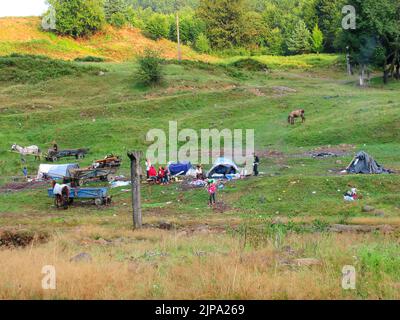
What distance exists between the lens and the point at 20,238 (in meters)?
15.1

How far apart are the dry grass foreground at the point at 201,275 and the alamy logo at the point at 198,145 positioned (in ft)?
63.4

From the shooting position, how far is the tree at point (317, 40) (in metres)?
88.6

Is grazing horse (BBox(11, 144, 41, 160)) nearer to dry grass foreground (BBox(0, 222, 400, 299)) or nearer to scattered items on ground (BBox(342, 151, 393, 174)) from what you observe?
scattered items on ground (BBox(342, 151, 393, 174))

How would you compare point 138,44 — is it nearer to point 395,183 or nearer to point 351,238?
point 395,183

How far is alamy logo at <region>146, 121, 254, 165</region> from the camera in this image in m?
31.8

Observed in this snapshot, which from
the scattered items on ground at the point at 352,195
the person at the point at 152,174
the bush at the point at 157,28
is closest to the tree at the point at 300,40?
the bush at the point at 157,28

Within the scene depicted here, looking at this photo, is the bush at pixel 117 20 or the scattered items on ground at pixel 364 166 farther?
the bush at pixel 117 20

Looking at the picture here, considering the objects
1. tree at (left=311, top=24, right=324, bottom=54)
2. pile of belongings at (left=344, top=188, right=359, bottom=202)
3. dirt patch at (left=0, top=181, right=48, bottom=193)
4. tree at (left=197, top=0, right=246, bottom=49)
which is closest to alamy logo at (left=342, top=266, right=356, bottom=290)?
pile of belongings at (left=344, top=188, right=359, bottom=202)

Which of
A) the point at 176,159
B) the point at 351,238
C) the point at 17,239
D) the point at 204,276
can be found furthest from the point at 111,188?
the point at 204,276

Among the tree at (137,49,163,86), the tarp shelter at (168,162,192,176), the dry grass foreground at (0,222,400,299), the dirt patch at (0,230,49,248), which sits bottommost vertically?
the tarp shelter at (168,162,192,176)

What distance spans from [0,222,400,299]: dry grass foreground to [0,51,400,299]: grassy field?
0.03 meters

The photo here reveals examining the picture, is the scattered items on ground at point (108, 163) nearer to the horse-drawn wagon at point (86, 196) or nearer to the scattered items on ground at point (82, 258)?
the horse-drawn wagon at point (86, 196)

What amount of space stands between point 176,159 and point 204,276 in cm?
2455

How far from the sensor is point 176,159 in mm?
32094
